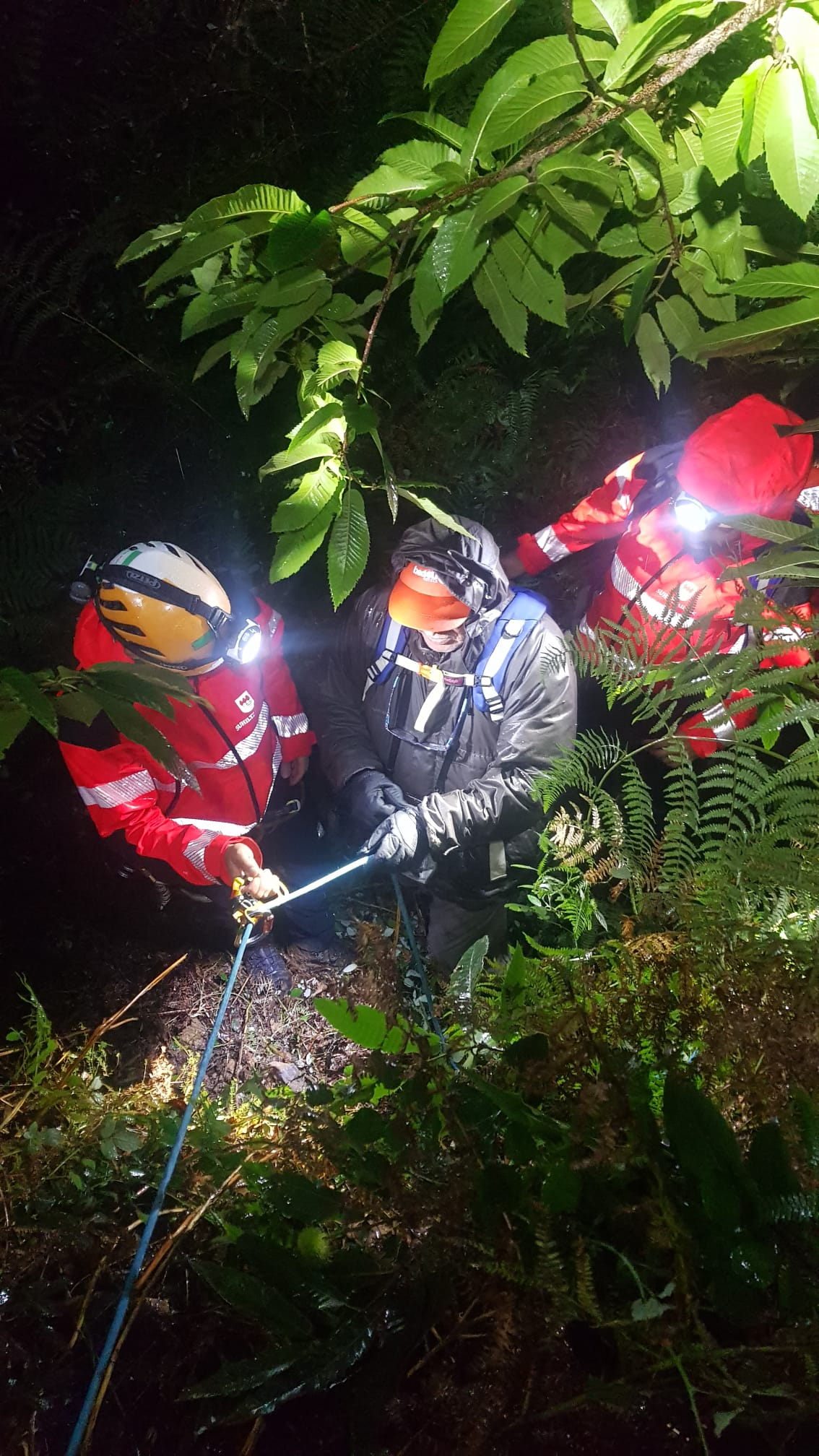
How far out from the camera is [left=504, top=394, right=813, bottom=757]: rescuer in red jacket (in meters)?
2.16

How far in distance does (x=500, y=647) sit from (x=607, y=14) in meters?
1.67

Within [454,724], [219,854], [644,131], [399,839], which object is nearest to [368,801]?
[399,839]

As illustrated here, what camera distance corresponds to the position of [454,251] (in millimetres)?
1174

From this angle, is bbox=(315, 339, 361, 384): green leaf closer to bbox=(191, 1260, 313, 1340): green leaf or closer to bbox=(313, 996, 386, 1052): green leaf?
bbox=(313, 996, 386, 1052): green leaf

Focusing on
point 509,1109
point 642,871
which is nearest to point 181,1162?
point 509,1109

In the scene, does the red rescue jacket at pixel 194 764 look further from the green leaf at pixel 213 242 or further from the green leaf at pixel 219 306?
the green leaf at pixel 213 242

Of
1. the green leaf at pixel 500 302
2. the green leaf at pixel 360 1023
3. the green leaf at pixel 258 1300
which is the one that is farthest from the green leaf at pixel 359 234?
the green leaf at pixel 258 1300

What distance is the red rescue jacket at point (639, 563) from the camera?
2.16 meters

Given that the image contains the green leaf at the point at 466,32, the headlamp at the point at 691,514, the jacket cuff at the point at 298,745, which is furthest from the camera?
the jacket cuff at the point at 298,745

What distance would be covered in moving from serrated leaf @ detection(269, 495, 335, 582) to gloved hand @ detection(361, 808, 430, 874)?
143cm

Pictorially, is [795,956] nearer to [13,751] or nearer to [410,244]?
[410,244]

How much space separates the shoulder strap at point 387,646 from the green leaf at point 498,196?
1.56m

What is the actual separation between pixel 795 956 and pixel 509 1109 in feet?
2.13

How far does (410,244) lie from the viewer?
1525mm
